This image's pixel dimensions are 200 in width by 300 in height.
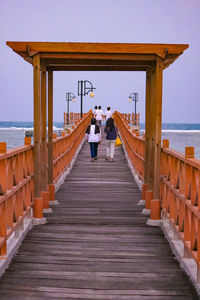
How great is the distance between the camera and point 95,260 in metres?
5.41

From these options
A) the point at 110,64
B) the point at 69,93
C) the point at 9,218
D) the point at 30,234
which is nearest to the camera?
the point at 9,218

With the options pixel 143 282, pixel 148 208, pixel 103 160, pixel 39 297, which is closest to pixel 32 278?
pixel 39 297

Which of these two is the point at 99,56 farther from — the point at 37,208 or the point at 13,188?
the point at 13,188

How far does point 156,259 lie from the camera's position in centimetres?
548

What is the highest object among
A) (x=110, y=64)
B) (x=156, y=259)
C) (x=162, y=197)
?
(x=110, y=64)

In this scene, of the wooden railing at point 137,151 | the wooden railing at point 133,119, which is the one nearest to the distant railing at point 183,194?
the wooden railing at point 137,151

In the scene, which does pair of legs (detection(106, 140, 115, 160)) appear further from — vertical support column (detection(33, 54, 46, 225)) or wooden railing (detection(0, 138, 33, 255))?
wooden railing (detection(0, 138, 33, 255))

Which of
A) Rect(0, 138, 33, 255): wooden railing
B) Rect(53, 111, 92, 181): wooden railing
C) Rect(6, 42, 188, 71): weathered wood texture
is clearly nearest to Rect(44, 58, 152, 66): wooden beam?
Rect(6, 42, 188, 71): weathered wood texture

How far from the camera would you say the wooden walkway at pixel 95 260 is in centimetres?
445

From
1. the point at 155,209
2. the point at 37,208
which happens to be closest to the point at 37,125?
the point at 37,208

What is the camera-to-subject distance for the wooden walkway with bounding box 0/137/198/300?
445 centimetres

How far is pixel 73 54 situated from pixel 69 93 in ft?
128

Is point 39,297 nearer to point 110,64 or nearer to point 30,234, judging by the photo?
point 30,234

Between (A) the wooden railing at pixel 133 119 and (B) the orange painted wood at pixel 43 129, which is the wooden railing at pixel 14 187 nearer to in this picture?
(B) the orange painted wood at pixel 43 129
